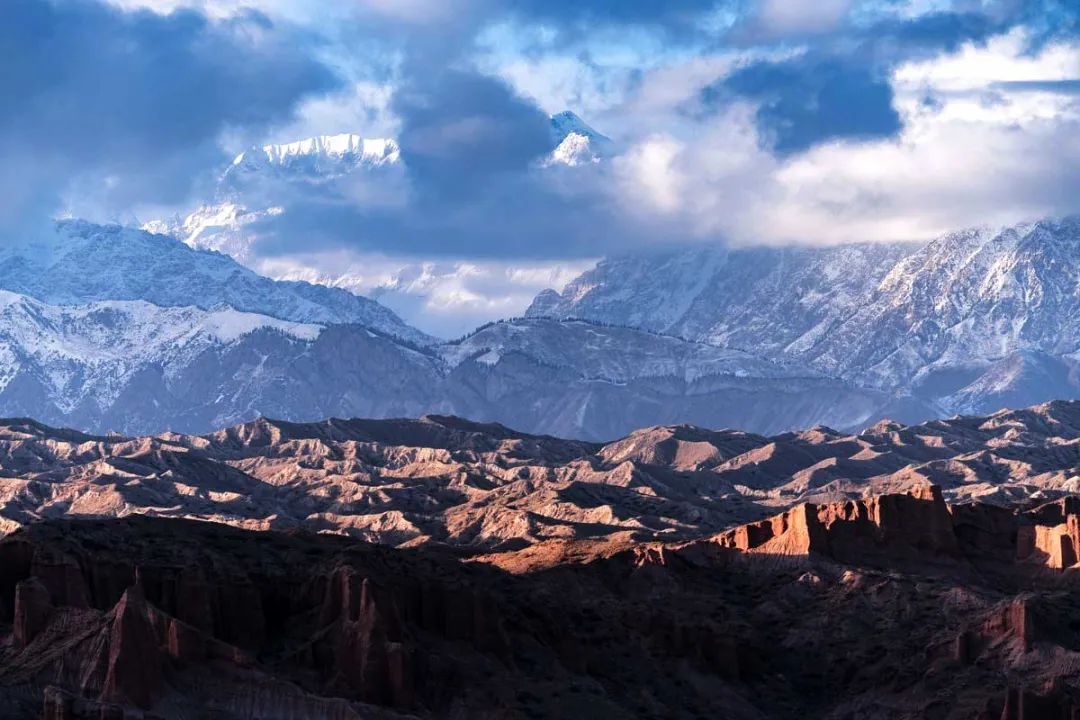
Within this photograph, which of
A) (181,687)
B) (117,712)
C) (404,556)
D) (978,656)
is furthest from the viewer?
(404,556)

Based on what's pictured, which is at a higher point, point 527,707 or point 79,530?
point 79,530

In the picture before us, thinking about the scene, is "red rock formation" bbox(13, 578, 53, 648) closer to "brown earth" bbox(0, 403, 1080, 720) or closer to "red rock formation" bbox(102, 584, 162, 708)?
"brown earth" bbox(0, 403, 1080, 720)

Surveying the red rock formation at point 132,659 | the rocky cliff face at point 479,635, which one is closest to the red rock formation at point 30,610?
the rocky cliff face at point 479,635

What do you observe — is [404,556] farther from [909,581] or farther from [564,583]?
[909,581]

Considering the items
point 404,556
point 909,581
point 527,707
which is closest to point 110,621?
point 527,707

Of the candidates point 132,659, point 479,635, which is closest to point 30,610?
point 132,659

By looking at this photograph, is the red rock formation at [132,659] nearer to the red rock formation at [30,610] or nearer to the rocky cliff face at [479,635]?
the rocky cliff face at [479,635]

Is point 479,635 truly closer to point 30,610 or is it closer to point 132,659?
point 30,610

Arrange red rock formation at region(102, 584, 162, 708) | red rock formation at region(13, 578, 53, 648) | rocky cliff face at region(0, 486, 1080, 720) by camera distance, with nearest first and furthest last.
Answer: red rock formation at region(102, 584, 162, 708) < rocky cliff face at region(0, 486, 1080, 720) < red rock formation at region(13, 578, 53, 648)

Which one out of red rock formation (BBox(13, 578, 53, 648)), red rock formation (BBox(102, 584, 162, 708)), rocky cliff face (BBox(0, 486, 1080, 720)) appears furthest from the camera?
red rock formation (BBox(13, 578, 53, 648))

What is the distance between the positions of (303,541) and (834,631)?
39.7 meters

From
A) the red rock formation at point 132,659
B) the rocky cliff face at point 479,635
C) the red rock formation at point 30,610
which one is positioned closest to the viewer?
the red rock formation at point 132,659

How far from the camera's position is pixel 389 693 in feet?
494

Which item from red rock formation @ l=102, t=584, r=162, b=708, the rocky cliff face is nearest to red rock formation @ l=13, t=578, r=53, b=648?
the rocky cliff face
